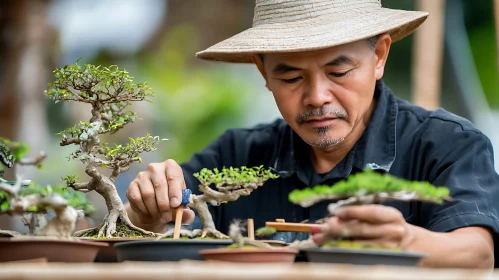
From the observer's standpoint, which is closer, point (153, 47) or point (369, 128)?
point (369, 128)

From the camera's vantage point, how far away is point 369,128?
2.89 metres

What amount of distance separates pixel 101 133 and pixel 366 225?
1.00 m

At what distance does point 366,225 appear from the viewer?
159 cm

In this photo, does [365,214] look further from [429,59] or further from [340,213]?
[429,59]

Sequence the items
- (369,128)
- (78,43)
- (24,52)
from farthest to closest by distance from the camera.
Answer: (78,43) < (24,52) < (369,128)

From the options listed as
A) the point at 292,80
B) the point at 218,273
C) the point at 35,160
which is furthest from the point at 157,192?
the point at 218,273

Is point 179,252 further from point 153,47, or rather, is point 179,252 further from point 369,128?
point 153,47

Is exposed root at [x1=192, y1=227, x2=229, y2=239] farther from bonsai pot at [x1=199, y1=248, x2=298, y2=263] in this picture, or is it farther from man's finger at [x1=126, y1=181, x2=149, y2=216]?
man's finger at [x1=126, y1=181, x2=149, y2=216]

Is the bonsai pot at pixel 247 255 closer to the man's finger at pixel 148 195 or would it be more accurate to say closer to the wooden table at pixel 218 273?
the wooden table at pixel 218 273

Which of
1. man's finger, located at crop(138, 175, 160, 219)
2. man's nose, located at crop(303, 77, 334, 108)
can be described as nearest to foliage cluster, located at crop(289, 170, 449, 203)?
man's nose, located at crop(303, 77, 334, 108)

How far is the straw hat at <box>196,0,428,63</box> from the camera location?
2455mm

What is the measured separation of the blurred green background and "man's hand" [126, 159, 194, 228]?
3.34m

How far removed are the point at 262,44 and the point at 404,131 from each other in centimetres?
76

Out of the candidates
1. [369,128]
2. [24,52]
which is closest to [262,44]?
[369,128]
